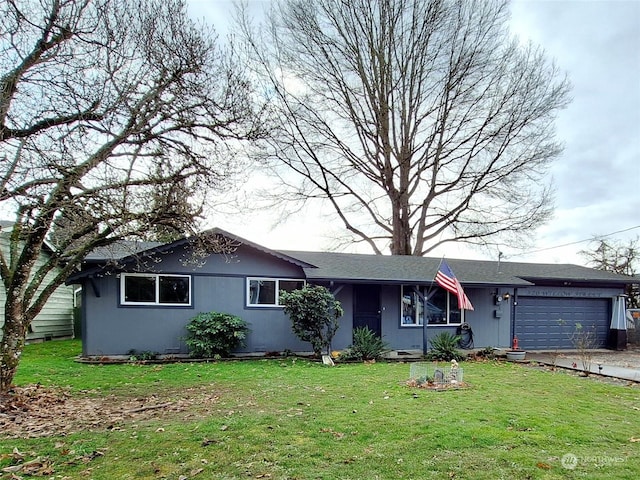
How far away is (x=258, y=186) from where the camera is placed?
20.6 meters

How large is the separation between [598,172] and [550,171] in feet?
7.48

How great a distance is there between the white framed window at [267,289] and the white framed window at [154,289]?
1.73 m

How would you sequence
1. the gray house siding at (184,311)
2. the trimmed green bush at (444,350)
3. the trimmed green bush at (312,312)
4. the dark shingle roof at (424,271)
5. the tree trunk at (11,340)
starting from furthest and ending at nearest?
the dark shingle roof at (424,271)
the trimmed green bush at (444,350)
the gray house siding at (184,311)
the trimmed green bush at (312,312)
the tree trunk at (11,340)

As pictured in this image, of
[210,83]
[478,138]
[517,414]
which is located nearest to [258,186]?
[478,138]

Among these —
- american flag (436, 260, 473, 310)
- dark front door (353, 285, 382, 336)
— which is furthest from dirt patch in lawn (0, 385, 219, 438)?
dark front door (353, 285, 382, 336)

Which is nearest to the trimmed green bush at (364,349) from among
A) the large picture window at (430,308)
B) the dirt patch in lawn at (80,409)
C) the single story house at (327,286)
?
the single story house at (327,286)

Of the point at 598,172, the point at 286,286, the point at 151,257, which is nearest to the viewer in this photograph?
the point at 151,257

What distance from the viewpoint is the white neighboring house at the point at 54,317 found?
15320 mm

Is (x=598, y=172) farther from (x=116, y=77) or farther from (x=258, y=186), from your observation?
(x=116, y=77)

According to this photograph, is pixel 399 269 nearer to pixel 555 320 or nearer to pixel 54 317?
pixel 555 320

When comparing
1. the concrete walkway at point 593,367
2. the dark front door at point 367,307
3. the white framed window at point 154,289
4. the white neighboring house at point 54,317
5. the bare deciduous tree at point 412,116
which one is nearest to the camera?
the concrete walkway at point 593,367

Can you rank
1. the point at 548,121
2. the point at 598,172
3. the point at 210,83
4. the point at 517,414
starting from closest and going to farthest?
the point at 517,414 < the point at 210,83 < the point at 598,172 < the point at 548,121

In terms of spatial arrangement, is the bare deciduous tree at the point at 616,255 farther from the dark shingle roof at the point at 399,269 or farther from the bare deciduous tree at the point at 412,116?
the dark shingle roof at the point at 399,269

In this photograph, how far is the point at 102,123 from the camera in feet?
21.1
